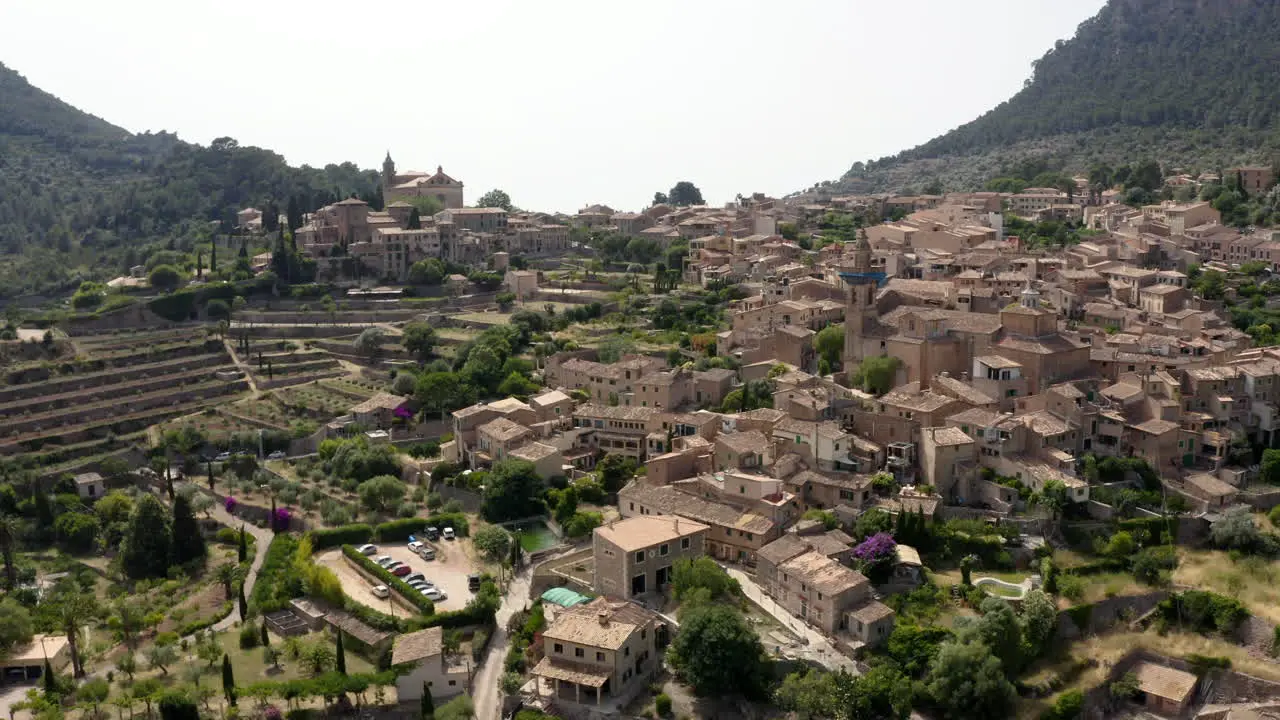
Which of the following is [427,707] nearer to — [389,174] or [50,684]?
[50,684]

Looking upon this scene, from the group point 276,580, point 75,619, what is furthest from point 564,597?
point 75,619

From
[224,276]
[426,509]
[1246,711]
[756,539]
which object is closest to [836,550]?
[756,539]

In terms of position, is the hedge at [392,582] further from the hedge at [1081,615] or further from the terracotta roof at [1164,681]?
the terracotta roof at [1164,681]

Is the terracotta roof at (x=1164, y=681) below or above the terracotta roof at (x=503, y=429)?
below

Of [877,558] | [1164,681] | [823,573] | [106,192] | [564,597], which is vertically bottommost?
[1164,681]

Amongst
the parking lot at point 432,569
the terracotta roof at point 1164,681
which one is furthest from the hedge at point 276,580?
the terracotta roof at point 1164,681

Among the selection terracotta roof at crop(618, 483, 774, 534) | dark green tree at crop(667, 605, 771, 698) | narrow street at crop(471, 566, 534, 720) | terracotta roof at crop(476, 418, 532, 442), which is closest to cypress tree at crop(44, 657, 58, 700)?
narrow street at crop(471, 566, 534, 720)

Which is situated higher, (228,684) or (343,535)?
(343,535)
